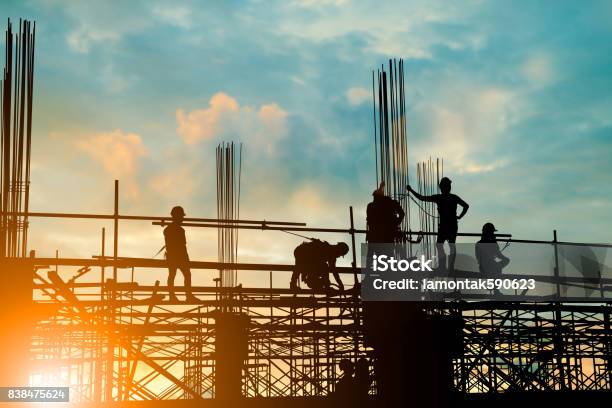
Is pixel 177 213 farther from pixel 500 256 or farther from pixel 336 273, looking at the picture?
pixel 500 256

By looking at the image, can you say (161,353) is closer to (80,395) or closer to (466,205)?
(80,395)

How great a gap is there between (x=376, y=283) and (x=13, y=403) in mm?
6129

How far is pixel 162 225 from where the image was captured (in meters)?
14.9

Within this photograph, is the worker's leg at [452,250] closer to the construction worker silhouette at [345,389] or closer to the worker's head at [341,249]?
the worker's head at [341,249]

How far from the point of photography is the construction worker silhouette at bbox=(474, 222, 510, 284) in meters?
17.0

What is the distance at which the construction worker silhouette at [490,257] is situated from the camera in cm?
1698

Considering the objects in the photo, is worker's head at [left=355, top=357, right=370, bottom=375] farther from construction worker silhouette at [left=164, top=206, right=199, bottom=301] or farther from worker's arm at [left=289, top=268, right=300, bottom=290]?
construction worker silhouette at [left=164, top=206, right=199, bottom=301]

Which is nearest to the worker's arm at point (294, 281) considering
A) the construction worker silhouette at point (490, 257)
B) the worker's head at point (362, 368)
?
the worker's head at point (362, 368)

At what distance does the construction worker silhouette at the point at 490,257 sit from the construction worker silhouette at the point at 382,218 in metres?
3.28

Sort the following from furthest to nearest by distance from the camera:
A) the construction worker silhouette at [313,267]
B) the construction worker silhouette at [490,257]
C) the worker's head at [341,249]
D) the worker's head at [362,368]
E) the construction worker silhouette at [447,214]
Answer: the construction worker silhouette at [490,257] < the worker's head at [341,249] < the construction worker silhouette at [313,267] < the construction worker silhouette at [447,214] < the worker's head at [362,368]

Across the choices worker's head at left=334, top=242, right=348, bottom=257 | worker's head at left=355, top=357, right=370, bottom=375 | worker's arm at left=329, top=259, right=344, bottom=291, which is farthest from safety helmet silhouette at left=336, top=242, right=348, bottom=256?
worker's head at left=355, top=357, right=370, bottom=375

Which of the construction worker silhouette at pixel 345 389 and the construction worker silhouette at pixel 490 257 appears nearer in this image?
the construction worker silhouette at pixel 345 389

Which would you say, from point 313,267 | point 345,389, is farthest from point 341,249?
point 345,389

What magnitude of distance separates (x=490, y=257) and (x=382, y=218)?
4067mm
